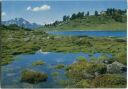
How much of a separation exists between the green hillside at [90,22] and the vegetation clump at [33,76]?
63 centimetres

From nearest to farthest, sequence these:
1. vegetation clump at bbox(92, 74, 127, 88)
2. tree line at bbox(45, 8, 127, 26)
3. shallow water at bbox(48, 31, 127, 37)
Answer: vegetation clump at bbox(92, 74, 127, 88) < tree line at bbox(45, 8, 127, 26) < shallow water at bbox(48, 31, 127, 37)

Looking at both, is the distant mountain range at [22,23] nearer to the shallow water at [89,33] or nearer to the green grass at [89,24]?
the green grass at [89,24]

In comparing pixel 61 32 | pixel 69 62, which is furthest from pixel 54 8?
pixel 69 62

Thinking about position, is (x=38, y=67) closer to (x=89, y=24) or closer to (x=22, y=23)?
(x=22, y=23)

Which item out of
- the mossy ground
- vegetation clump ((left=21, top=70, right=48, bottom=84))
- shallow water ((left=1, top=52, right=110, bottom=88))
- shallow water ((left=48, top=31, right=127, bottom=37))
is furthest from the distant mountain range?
vegetation clump ((left=21, top=70, right=48, bottom=84))

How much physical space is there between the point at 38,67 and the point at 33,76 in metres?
0.13

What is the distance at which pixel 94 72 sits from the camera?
595cm

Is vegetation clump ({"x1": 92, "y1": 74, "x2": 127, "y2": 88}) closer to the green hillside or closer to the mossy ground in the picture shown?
the mossy ground

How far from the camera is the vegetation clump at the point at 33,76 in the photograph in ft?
19.3

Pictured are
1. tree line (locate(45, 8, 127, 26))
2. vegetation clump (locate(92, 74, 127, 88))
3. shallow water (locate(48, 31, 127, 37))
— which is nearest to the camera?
vegetation clump (locate(92, 74, 127, 88))

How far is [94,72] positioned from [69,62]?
34 centimetres

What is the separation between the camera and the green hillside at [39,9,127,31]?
603cm

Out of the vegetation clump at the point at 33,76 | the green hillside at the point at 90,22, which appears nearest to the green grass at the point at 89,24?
the green hillside at the point at 90,22

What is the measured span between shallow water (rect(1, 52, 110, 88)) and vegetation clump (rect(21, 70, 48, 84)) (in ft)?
0.16
